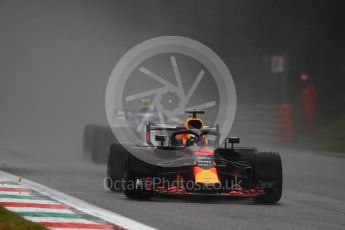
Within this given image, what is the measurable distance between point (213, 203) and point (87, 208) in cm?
189

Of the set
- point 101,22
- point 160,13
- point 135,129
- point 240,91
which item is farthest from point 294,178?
point 101,22

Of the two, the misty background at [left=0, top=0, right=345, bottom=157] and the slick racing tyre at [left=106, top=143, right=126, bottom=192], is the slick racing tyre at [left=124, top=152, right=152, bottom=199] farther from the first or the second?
the misty background at [left=0, top=0, right=345, bottom=157]

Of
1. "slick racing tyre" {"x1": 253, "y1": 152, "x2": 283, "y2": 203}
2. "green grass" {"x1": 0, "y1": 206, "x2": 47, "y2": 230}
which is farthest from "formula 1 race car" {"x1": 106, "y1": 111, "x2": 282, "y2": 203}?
"green grass" {"x1": 0, "y1": 206, "x2": 47, "y2": 230}

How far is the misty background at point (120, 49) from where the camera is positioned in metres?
32.6

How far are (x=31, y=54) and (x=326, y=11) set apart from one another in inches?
656

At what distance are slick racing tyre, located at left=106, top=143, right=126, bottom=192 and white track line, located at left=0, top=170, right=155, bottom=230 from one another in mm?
775

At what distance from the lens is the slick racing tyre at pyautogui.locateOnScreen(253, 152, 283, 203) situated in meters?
11.2

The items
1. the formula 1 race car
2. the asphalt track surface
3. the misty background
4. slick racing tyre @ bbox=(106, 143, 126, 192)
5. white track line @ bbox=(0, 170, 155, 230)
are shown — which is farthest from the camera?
the misty background

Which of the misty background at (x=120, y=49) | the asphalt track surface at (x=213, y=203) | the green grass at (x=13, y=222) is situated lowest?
the green grass at (x=13, y=222)

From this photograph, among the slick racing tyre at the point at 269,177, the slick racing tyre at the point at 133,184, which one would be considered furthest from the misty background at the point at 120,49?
the slick racing tyre at the point at 269,177

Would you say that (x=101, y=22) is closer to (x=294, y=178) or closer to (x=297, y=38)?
(x=297, y=38)

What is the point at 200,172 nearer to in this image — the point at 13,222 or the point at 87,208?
the point at 87,208

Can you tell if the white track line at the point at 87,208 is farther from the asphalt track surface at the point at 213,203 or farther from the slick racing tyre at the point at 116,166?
the slick racing tyre at the point at 116,166

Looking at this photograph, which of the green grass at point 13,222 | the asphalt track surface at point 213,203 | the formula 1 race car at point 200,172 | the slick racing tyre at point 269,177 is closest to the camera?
the green grass at point 13,222
